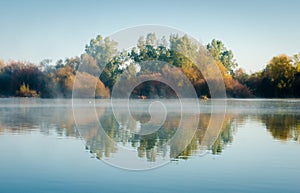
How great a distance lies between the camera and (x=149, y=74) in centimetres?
5872

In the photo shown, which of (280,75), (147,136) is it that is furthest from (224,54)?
(147,136)

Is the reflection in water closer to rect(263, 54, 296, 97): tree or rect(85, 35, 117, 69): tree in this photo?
rect(263, 54, 296, 97): tree

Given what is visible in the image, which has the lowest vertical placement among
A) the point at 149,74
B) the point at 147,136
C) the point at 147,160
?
the point at 147,160

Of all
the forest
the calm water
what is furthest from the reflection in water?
the forest

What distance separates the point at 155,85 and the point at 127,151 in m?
47.1

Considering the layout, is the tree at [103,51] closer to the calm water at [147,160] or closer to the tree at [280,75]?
the tree at [280,75]

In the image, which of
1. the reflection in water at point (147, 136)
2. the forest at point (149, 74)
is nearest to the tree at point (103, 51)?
the forest at point (149, 74)

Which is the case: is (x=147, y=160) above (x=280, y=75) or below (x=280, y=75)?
below

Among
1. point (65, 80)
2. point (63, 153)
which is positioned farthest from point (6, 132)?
point (65, 80)

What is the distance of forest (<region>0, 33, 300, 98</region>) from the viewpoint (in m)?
59.2

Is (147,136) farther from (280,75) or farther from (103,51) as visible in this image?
(103,51)

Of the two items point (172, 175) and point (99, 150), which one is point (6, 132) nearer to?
point (99, 150)

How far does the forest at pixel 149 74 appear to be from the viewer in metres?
59.2

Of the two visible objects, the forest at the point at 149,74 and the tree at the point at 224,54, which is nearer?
the forest at the point at 149,74
